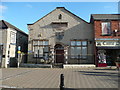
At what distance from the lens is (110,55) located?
21562mm

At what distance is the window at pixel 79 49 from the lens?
21500 millimetres

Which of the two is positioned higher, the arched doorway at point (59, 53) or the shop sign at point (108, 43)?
the shop sign at point (108, 43)

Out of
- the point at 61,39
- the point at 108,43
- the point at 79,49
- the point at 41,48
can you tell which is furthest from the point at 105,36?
the point at 41,48

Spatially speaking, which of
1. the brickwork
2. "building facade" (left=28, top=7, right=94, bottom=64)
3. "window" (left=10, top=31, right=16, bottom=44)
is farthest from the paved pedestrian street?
"window" (left=10, top=31, right=16, bottom=44)

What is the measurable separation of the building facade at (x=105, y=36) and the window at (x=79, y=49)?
2.05 m

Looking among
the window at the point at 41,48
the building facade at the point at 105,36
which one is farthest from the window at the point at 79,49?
the window at the point at 41,48

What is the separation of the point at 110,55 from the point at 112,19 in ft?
17.3

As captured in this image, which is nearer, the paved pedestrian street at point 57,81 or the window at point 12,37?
the paved pedestrian street at point 57,81

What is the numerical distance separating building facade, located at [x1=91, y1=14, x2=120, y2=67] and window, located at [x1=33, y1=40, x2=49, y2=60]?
24.2ft

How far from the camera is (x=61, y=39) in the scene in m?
21.9

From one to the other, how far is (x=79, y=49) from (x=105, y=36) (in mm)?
4163

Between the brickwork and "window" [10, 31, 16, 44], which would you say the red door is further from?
"window" [10, 31, 16, 44]

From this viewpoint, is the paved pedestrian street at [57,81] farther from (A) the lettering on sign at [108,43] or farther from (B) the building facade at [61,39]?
(B) the building facade at [61,39]

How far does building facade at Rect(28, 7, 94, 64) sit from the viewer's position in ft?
70.5
